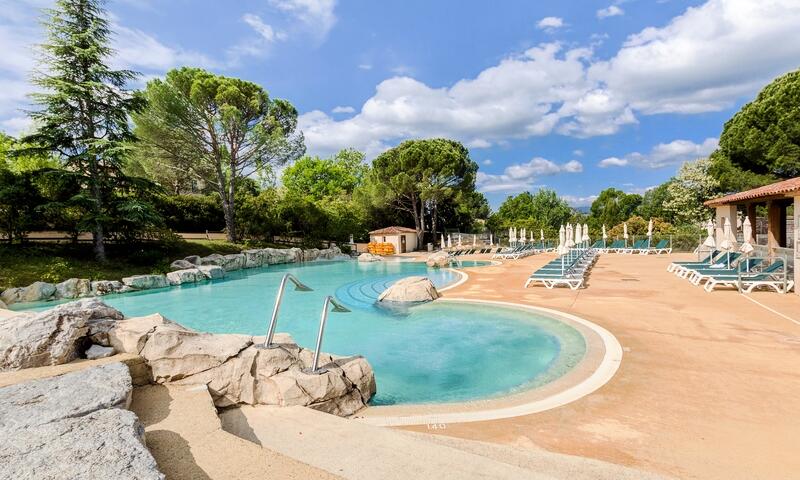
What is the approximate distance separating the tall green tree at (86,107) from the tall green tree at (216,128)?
3.64 metres

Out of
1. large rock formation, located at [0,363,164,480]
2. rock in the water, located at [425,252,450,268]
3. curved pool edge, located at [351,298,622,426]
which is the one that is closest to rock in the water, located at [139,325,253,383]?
large rock formation, located at [0,363,164,480]

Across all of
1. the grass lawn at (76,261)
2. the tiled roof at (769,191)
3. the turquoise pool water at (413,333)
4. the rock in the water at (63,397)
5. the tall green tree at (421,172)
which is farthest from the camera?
the tall green tree at (421,172)

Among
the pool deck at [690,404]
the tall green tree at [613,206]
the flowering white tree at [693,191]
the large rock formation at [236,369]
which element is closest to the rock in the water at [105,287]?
the large rock formation at [236,369]

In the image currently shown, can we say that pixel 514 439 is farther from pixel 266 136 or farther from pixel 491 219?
pixel 491 219

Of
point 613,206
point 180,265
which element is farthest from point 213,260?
point 613,206

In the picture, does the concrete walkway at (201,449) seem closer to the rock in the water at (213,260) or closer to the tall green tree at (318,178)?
the rock in the water at (213,260)

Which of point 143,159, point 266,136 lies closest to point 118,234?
point 143,159

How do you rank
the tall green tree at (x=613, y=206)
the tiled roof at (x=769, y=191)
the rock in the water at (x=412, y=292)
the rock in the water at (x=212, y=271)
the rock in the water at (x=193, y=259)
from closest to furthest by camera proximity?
the tiled roof at (x=769, y=191)
the rock in the water at (x=412, y=292)
the rock in the water at (x=212, y=271)
the rock in the water at (x=193, y=259)
the tall green tree at (x=613, y=206)

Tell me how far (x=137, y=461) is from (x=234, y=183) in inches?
1013

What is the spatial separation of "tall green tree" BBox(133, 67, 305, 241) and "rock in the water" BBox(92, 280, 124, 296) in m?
9.99

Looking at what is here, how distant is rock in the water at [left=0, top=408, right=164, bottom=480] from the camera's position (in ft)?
5.39

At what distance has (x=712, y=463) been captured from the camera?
3.06 m

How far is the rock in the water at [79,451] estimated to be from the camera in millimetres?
1642

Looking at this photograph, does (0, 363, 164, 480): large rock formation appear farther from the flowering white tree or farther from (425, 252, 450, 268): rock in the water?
the flowering white tree
